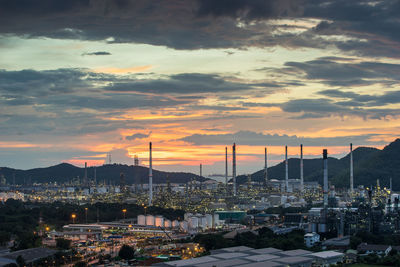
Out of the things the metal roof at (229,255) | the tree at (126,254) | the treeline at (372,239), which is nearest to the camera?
the metal roof at (229,255)

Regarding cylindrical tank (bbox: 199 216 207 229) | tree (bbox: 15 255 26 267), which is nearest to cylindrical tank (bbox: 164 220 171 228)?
cylindrical tank (bbox: 199 216 207 229)

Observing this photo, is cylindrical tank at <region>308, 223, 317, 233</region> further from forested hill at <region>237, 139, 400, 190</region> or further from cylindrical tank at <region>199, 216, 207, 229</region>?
forested hill at <region>237, 139, 400, 190</region>

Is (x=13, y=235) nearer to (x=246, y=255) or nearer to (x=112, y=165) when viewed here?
(x=246, y=255)

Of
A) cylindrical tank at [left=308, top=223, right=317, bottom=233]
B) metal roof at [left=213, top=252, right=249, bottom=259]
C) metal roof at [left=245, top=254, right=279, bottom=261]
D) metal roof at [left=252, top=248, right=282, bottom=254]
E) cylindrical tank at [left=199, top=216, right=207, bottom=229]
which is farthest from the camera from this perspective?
cylindrical tank at [left=199, top=216, right=207, bottom=229]

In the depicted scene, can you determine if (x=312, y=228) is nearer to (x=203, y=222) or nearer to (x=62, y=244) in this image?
(x=203, y=222)

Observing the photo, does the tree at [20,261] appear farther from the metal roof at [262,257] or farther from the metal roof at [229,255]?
the metal roof at [262,257]

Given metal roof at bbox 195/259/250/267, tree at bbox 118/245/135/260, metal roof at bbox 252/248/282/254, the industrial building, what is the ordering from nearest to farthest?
metal roof at bbox 195/259/250/267, the industrial building, metal roof at bbox 252/248/282/254, tree at bbox 118/245/135/260

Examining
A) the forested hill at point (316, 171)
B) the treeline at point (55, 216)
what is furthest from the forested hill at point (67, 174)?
the treeline at point (55, 216)

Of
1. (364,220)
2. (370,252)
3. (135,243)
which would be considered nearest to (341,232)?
(364,220)

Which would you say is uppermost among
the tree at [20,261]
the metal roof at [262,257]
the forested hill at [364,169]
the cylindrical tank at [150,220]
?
the forested hill at [364,169]

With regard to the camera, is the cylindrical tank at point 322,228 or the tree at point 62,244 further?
the cylindrical tank at point 322,228

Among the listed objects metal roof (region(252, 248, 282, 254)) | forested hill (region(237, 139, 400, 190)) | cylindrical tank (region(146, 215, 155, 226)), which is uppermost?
forested hill (region(237, 139, 400, 190))
